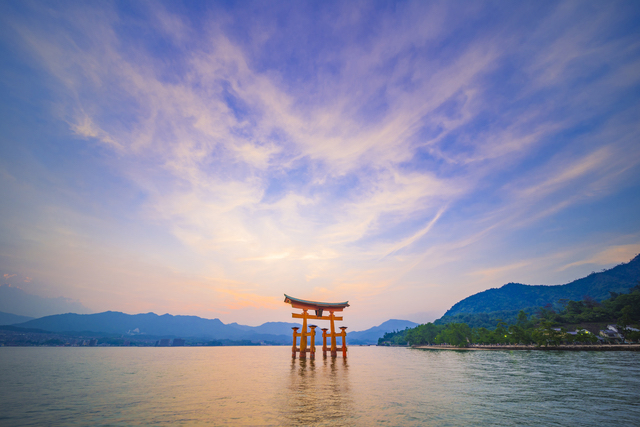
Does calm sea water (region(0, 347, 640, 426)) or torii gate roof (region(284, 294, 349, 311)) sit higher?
torii gate roof (region(284, 294, 349, 311))

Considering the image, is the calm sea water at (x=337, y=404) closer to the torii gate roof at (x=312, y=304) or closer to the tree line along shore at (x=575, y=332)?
the torii gate roof at (x=312, y=304)

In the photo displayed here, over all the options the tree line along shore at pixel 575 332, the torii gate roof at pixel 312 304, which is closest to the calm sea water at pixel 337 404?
the torii gate roof at pixel 312 304

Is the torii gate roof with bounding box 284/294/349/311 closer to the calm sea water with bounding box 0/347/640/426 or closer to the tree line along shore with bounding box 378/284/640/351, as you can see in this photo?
the calm sea water with bounding box 0/347/640/426

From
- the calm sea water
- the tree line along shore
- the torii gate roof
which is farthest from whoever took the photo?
the tree line along shore

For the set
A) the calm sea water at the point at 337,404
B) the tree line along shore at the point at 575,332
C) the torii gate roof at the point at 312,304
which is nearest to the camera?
the calm sea water at the point at 337,404

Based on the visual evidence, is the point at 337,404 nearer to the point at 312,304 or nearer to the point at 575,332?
the point at 312,304

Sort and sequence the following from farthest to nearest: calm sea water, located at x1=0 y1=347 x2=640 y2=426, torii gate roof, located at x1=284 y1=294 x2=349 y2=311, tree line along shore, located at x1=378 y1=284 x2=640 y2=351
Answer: tree line along shore, located at x1=378 y1=284 x2=640 y2=351 < torii gate roof, located at x1=284 y1=294 x2=349 y2=311 < calm sea water, located at x1=0 y1=347 x2=640 y2=426

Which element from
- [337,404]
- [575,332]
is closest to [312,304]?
[337,404]

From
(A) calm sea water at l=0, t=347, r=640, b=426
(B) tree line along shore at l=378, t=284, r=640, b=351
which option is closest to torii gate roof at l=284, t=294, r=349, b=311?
(A) calm sea water at l=0, t=347, r=640, b=426

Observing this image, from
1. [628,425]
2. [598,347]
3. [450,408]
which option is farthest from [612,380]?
[598,347]

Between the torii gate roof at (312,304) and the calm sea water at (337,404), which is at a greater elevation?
the torii gate roof at (312,304)

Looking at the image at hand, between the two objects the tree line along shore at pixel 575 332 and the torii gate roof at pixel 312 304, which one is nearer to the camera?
the torii gate roof at pixel 312 304

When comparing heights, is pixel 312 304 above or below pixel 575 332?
above

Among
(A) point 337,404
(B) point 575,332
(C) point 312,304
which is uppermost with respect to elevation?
(C) point 312,304
